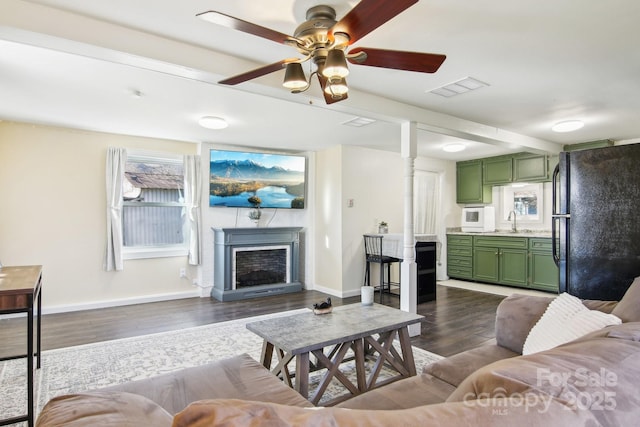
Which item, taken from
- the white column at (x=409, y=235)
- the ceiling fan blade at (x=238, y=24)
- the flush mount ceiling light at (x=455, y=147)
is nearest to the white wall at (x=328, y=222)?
the flush mount ceiling light at (x=455, y=147)

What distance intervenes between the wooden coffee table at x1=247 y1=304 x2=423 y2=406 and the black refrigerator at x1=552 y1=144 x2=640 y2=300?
47.5 inches

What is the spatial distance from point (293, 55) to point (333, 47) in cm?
82

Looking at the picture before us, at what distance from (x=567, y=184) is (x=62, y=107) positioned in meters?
4.58

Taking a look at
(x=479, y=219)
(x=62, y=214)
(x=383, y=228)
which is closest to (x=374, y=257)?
(x=383, y=228)

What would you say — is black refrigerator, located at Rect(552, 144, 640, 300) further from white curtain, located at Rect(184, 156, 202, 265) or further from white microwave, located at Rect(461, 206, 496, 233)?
white curtain, located at Rect(184, 156, 202, 265)

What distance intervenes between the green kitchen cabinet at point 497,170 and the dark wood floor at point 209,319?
2166 millimetres

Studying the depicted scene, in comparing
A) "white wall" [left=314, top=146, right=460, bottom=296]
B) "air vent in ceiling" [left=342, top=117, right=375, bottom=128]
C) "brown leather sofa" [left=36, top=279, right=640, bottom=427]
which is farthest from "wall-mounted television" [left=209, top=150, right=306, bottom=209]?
"brown leather sofa" [left=36, top=279, right=640, bottom=427]

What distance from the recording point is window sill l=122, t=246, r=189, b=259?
4.93m

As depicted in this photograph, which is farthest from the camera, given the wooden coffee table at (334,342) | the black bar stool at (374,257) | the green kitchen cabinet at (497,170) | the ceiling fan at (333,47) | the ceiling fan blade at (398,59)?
the green kitchen cabinet at (497,170)

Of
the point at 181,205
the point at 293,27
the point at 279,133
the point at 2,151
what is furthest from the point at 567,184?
the point at 2,151

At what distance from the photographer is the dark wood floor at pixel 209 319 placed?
3.45 meters

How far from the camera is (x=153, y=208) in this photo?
521 centimetres

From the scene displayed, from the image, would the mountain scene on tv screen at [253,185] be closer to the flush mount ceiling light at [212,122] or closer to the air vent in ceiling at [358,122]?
the flush mount ceiling light at [212,122]

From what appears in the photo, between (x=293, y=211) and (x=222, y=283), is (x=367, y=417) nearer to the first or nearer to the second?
(x=222, y=283)
